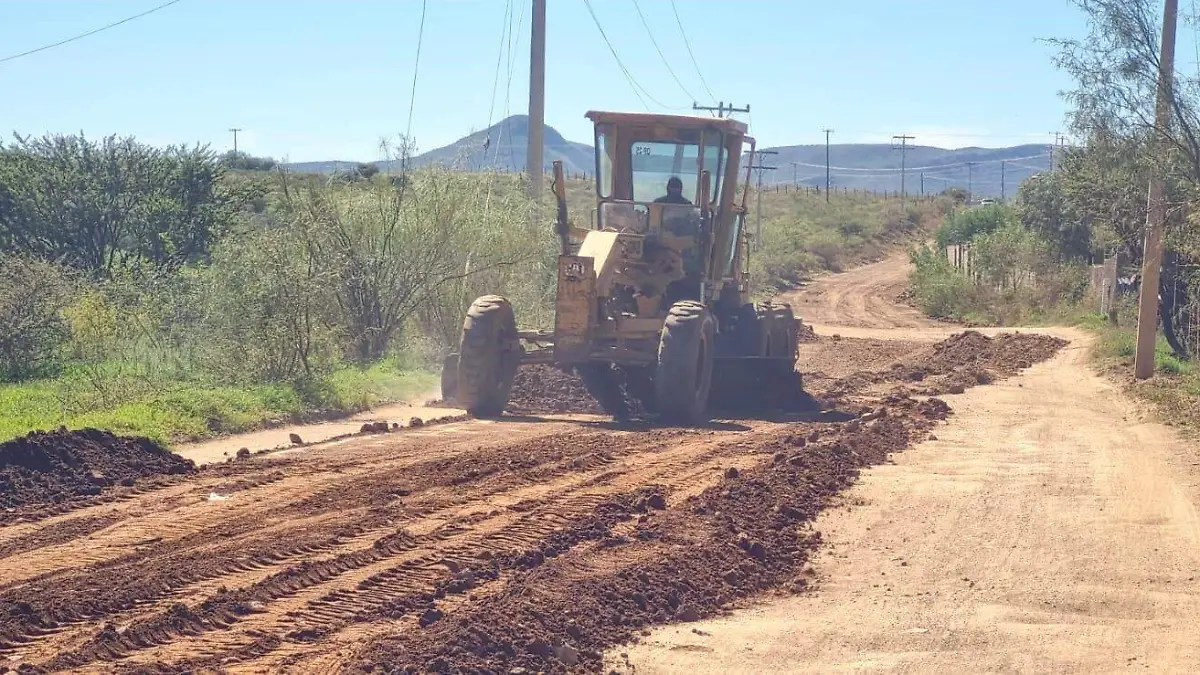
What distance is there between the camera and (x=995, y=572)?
8914 millimetres

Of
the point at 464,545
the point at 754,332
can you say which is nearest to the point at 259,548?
the point at 464,545

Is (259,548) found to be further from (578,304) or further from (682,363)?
(578,304)

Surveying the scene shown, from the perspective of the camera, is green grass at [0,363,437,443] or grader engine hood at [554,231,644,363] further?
grader engine hood at [554,231,644,363]

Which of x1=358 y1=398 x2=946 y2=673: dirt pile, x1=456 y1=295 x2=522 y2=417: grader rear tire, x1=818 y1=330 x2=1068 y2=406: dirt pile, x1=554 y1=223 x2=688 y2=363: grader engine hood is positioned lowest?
x1=818 y1=330 x2=1068 y2=406: dirt pile

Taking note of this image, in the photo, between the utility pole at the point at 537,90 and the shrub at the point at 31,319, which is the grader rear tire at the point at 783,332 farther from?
the shrub at the point at 31,319

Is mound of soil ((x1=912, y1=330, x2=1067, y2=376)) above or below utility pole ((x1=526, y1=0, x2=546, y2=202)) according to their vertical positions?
below

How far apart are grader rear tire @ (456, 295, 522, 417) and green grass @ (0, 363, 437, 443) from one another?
1.79 metres

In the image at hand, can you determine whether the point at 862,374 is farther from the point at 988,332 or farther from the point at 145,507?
the point at 145,507

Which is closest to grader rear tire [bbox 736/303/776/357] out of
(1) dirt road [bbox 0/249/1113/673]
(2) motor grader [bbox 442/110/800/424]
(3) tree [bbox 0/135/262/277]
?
(2) motor grader [bbox 442/110/800/424]

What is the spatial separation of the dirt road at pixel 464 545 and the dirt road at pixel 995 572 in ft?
0.23

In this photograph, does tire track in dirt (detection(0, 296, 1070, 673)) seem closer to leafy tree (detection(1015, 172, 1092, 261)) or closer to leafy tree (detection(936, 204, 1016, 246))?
leafy tree (detection(1015, 172, 1092, 261))

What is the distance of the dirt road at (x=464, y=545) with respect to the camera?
22.0 ft

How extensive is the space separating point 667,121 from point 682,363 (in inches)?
131

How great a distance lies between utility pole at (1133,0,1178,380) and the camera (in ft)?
53.7
